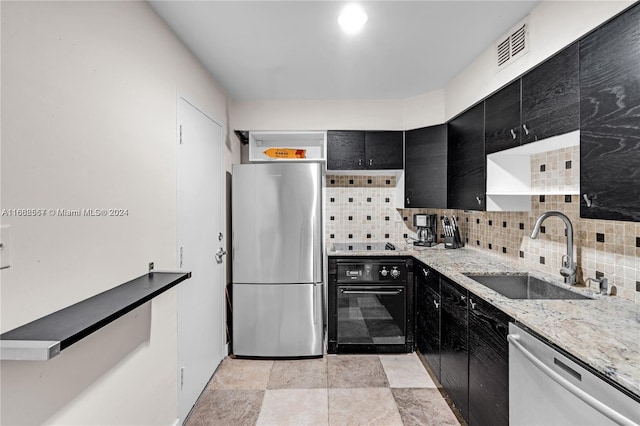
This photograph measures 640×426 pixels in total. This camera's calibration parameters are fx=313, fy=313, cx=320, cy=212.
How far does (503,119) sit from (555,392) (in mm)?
1536

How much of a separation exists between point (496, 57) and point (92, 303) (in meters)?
2.54

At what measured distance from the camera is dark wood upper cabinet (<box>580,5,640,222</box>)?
1131 mm

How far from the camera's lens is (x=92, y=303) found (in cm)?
115

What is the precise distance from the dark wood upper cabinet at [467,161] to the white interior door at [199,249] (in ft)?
6.60

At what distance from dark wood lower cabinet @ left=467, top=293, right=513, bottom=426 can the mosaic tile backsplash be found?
2.08 feet

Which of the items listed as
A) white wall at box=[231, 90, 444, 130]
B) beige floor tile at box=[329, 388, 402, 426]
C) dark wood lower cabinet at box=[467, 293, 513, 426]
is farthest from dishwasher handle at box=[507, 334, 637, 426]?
white wall at box=[231, 90, 444, 130]

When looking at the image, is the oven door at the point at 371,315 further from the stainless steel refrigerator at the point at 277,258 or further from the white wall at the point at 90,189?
the white wall at the point at 90,189

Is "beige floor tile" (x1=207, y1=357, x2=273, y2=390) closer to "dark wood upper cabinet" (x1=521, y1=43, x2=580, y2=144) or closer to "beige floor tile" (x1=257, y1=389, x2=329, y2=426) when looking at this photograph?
"beige floor tile" (x1=257, y1=389, x2=329, y2=426)

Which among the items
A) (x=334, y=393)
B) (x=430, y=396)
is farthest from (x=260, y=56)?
(x=430, y=396)

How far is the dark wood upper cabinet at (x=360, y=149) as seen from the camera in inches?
123

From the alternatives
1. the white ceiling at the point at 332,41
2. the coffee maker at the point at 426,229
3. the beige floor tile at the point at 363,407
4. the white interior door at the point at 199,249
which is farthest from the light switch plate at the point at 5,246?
the coffee maker at the point at 426,229

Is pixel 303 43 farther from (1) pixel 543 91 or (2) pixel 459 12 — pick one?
(1) pixel 543 91

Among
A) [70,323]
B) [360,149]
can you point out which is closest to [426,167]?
[360,149]

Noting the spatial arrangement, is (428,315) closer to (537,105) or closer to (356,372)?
(356,372)
